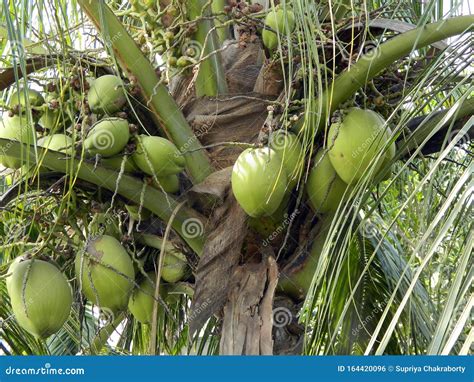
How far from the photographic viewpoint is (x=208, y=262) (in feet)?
5.84

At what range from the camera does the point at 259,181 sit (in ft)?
5.33

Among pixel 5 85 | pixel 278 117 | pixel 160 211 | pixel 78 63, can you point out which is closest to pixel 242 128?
pixel 278 117

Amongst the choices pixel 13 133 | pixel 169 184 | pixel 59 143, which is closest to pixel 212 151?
pixel 169 184

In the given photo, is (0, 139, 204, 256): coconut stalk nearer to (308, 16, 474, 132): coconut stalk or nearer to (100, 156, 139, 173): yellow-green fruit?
(100, 156, 139, 173): yellow-green fruit

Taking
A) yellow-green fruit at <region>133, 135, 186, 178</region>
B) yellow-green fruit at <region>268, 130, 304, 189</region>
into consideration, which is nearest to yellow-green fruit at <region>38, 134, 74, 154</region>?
yellow-green fruit at <region>133, 135, 186, 178</region>

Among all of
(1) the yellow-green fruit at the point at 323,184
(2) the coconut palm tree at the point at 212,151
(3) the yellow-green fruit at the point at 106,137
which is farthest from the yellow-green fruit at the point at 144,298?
(1) the yellow-green fruit at the point at 323,184

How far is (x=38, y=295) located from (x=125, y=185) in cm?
32

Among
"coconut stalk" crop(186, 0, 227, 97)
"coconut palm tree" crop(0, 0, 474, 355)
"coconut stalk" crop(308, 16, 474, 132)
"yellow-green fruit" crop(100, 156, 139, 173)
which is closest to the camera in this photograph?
"coconut stalk" crop(308, 16, 474, 132)

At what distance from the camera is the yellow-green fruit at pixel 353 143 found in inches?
66.1

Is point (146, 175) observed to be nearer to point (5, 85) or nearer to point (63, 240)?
point (63, 240)

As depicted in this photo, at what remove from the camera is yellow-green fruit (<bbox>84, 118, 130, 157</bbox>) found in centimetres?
172

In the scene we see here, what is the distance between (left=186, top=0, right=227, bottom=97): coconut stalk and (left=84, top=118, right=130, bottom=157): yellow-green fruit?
29cm

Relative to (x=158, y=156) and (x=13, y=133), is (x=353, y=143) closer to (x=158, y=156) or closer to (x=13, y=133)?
(x=158, y=156)

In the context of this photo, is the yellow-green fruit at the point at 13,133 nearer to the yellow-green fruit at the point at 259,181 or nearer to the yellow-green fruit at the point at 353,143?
the yellow-green fruit at the point at 259,181
